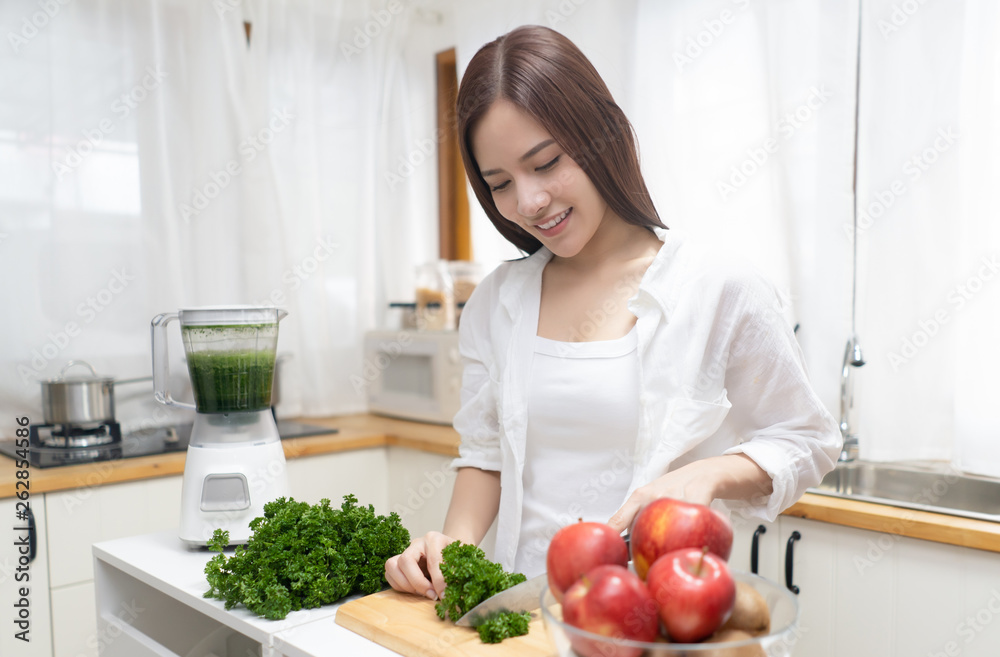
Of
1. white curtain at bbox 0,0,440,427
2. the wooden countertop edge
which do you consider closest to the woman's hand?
the wooden countertop edge

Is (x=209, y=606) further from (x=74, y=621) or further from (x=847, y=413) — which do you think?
(x=847, y=413)

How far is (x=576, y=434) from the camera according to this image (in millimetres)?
1115

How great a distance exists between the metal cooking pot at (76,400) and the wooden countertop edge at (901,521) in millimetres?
1709

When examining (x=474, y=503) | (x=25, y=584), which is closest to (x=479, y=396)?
(x=474, y=503)

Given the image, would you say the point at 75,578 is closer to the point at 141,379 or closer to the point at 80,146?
the point at 141,379

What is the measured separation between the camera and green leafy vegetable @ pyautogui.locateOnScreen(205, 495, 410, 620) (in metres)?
Answer: 0.92

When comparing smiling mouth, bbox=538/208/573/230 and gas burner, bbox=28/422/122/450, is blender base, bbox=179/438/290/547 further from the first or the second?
gas burner, bbox=28/422/122/450

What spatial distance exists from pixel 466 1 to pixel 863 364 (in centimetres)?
173

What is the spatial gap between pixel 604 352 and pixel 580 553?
1.68ft

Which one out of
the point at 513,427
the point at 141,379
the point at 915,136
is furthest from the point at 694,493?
the point at 141,379

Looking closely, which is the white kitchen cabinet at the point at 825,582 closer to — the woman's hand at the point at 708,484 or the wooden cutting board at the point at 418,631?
the woman's hand at the point at 708,484

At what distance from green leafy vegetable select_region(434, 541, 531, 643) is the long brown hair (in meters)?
0.53

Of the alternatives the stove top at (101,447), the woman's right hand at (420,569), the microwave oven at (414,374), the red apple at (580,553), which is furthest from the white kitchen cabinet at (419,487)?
the red apple at (580,553)

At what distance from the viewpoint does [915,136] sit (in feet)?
5.61
